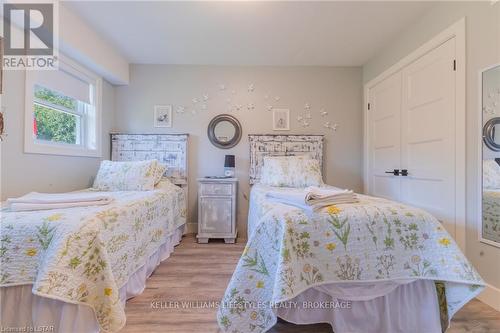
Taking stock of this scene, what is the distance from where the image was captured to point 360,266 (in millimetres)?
1325

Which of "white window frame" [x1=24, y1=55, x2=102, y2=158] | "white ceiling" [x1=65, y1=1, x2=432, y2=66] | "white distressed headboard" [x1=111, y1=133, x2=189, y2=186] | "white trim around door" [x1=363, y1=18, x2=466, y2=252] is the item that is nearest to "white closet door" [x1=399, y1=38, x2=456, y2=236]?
"white trim around door" [x1=363, y1=18, x2=466, y2=252]

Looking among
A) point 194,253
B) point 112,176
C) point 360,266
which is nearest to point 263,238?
point 360,266

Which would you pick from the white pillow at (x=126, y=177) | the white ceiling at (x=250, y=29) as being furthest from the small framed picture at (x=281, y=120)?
the white pillow at (x=126, y=177)

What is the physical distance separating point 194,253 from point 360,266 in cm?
185

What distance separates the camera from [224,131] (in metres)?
3.40

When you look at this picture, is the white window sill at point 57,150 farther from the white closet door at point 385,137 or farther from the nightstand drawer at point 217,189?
the white closet door at point 385,137

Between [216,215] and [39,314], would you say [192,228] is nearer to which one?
[216,215]

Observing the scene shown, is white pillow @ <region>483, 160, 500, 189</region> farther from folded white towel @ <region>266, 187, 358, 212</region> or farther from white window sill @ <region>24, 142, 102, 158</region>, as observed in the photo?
white window sill @ <region>24, 142, 102, 158</region>

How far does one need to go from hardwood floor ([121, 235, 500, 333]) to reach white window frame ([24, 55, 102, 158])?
152 centimetres

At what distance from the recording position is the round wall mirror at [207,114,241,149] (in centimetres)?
338

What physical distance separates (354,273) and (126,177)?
7.58 ft

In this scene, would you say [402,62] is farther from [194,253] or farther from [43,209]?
[43,209]

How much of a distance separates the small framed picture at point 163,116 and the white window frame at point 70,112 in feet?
2.23

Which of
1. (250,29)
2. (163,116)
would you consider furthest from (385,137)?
(163,116)
